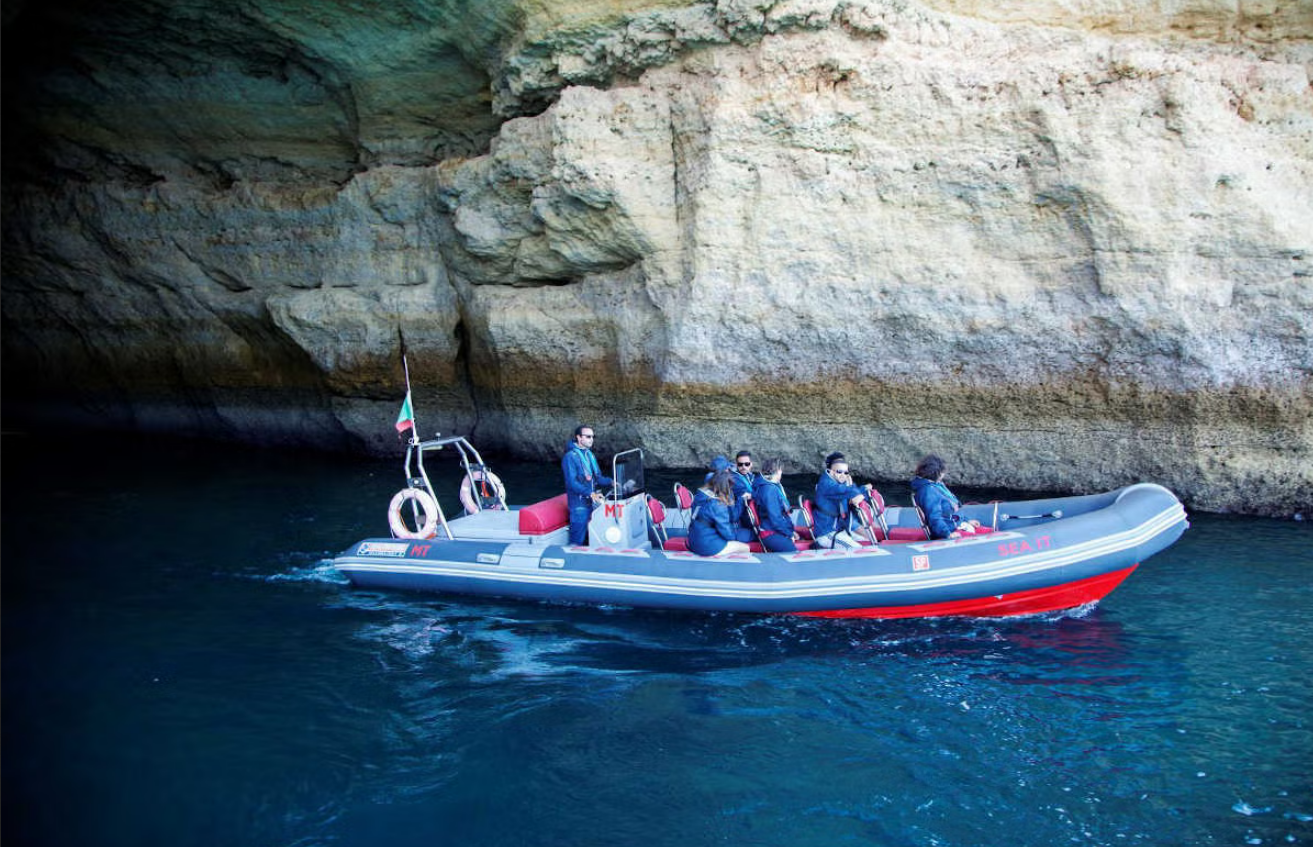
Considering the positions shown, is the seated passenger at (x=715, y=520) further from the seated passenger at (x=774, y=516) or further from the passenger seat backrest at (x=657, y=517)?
the passenger seat backrest at (x=657, y=517)

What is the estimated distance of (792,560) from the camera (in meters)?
8.23

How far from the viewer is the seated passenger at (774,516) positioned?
8.80 m

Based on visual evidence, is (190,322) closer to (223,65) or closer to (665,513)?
(223,65)

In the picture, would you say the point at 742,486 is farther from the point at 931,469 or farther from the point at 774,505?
the point at 931,469

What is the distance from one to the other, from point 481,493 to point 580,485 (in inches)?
74.1

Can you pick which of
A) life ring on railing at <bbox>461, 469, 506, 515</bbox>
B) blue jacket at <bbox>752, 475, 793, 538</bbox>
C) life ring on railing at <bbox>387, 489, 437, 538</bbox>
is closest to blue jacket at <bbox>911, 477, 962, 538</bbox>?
blue jacket at <bbox>752, 475, 793, 538</bbox>

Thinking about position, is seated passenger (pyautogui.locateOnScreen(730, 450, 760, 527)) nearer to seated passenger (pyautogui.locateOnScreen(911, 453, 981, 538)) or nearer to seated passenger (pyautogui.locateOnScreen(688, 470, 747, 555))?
seated passenger (pyautogui.locateOnScreen(688, 470, 747, 555))

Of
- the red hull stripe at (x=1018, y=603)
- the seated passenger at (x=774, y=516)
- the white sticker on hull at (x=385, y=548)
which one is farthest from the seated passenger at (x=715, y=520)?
the white sticker on hull at (x=385, y=548)

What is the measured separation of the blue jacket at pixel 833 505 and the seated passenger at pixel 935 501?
514 mm

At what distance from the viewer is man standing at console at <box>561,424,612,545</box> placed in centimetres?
944

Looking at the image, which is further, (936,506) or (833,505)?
(833,505)

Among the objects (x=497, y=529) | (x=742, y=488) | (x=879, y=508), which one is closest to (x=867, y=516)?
(x=879, y=508)

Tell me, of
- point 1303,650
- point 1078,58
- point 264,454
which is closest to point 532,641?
point 1303,650

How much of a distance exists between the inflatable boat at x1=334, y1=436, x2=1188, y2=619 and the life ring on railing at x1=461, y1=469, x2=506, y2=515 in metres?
0.57
